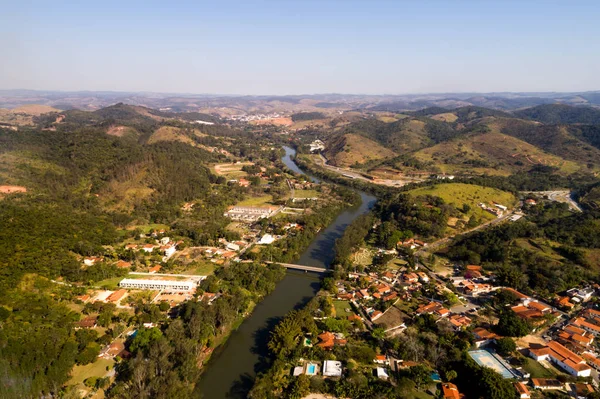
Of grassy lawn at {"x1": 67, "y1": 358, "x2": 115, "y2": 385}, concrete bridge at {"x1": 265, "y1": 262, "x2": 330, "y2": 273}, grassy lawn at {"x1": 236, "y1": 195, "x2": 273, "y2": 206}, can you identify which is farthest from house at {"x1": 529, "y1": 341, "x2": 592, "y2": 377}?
grassy lawn at {"x1": 236, "y1": 195, "x2": 273, "y2": 206}

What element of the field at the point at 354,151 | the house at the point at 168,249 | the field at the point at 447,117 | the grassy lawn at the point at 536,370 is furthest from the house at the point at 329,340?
the field at the point at 447,117

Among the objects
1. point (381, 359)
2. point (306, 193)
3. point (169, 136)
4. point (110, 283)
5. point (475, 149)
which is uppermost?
→ point (169, 136)

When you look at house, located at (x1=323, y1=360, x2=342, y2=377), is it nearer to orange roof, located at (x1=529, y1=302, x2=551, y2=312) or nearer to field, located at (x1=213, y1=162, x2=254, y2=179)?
orange roof, located at (x1=529, y1=302, x2=551, y2=312)

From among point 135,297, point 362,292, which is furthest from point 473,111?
point 135,297

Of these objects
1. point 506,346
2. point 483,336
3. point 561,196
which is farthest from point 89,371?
point 561,196

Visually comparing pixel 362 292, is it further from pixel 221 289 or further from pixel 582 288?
pixel 582 288

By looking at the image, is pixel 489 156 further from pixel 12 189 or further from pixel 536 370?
pixel 12 189

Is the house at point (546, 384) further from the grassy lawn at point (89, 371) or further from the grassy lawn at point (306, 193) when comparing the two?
the grassy lawn at point (306, 193)
